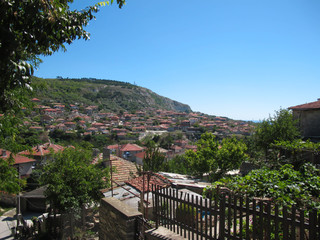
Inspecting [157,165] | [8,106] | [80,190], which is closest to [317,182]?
[8,106]

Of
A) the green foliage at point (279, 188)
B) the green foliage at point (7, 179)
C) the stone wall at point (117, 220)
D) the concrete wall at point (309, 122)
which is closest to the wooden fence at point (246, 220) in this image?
the green foliage at point (279, 188)

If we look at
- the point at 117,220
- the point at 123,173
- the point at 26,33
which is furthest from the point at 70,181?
the point at 26,33

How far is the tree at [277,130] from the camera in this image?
54.9 ft

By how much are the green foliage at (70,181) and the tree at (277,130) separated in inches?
505

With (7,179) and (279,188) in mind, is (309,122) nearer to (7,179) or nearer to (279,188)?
(279,188)

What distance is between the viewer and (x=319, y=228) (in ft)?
8.81

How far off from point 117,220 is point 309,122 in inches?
690

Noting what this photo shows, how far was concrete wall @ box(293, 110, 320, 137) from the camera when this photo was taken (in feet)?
54.9

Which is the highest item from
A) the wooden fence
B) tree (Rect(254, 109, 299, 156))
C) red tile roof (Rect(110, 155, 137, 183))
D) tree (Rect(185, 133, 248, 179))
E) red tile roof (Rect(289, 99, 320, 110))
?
red tile roof (Rect(289, 99, 320, 110))

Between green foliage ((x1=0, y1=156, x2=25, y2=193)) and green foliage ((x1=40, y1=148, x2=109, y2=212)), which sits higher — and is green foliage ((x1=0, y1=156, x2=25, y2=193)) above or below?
above

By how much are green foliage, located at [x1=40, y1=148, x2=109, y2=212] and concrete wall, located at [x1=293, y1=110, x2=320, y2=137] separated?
50.2 ft

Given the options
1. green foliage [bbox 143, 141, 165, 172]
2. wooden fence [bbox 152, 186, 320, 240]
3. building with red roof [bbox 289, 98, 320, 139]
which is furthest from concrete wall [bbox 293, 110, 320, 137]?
wooden fence [bbox 152, 186, 320, 240]

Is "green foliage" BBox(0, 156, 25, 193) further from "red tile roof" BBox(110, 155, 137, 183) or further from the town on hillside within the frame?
"red tile roof" BBox(110, 155, 137, 183)

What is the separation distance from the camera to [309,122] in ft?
56.9
